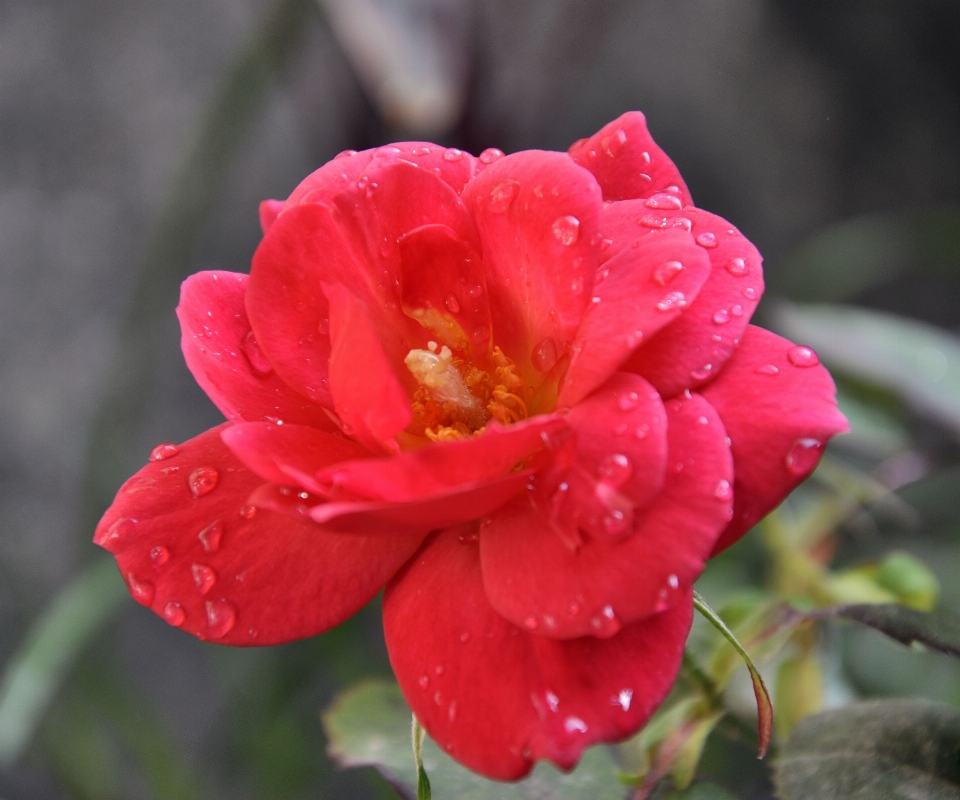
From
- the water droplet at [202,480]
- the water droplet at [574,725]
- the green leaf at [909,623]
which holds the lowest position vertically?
the green leaf at [909,623]

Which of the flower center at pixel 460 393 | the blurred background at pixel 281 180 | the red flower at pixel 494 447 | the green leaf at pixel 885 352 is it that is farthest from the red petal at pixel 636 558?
the blurred background at pixel 281 180

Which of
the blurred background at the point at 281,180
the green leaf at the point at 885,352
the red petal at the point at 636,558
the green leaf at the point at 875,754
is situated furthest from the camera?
the blurred background at the point at 281,180

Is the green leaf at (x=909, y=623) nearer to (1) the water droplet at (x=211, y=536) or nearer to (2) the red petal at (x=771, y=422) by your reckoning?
(2) the red petal at (x=771, y=422)

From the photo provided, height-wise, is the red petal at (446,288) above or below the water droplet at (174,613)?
above

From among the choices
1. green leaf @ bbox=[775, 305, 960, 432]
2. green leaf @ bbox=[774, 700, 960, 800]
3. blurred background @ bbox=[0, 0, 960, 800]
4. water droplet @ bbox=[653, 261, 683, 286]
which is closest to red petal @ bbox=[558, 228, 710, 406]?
water droplet @ bbox=[653, 261, 683, 286]

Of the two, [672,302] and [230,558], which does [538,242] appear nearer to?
[672,302]

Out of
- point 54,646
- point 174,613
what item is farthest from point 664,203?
point 54,646
